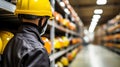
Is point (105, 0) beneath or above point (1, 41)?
above

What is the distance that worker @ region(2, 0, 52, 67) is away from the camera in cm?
174

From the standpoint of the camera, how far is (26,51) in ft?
5.76

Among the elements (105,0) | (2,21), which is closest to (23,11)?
(2,21)

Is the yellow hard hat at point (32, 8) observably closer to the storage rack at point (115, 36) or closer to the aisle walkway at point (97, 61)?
the aisle walkway at point (97, 61)

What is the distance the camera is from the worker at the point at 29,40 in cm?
174

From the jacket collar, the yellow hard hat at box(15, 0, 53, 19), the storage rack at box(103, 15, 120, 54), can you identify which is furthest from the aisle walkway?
the jacket collar

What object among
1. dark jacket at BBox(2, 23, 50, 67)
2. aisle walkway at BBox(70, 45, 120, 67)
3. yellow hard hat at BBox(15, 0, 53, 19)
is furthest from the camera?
aisle walkway at BBox(70, 45, 120, 67)

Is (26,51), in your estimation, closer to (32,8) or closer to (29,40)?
(29,40)

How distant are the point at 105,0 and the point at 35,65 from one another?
2.85 meters

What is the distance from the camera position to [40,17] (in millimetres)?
2029

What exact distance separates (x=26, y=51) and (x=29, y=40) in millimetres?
103

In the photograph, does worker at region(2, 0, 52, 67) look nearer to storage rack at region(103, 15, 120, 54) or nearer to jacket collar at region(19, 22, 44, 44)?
jacket collar at region(19, 22, 44, 44)

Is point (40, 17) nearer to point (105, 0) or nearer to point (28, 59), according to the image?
point (28, 59)

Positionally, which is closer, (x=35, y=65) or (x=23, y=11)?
(x=35, y=65)
